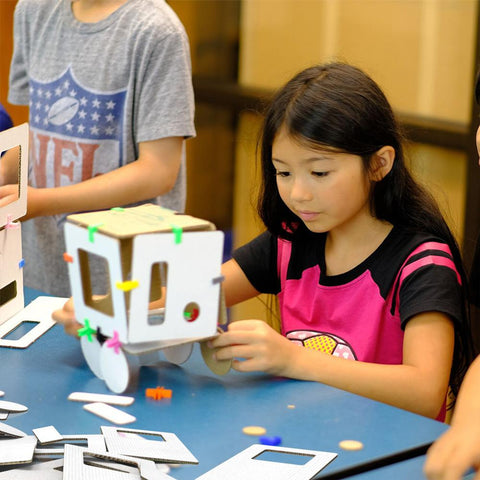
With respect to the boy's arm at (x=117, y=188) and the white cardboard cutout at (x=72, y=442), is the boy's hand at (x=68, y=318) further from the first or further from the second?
the boy's arm at (x=117, y=188)

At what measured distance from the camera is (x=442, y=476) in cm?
79

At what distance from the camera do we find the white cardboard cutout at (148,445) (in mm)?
922

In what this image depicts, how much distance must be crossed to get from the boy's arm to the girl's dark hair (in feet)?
0.98

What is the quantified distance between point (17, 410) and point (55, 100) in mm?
863

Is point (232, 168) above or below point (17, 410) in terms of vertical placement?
below

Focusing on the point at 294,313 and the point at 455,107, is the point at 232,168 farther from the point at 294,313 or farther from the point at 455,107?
the point at 294,313

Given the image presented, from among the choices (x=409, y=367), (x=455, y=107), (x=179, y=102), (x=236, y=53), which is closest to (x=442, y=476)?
(x=409, y=367)

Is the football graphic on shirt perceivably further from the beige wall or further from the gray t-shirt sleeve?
the beige wall

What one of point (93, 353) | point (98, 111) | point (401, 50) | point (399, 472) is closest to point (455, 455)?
point (399, 472)

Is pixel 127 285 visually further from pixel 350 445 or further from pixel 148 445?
pixel 350 445

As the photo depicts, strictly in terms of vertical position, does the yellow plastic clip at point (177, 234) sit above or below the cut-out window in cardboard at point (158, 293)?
above

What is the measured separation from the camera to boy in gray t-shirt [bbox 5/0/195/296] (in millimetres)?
1658

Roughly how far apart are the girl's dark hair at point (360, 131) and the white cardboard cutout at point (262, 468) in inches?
16.3

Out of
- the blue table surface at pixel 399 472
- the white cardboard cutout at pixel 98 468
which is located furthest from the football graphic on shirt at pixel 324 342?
the white cardboard cutout at pixel 98 468
